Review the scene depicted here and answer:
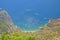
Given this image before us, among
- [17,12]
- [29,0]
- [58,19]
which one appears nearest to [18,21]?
[17,12]

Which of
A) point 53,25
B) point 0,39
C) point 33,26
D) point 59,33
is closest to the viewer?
point 0,39

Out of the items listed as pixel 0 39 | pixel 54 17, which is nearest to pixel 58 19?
pixel 54 17

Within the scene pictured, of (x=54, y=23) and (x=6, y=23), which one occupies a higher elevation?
(x=6, y=23)

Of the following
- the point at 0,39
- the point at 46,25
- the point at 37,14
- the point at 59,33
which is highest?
the point at 37,14

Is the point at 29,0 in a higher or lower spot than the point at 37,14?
higher

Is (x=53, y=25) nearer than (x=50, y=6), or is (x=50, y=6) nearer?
(x=53, y=25)

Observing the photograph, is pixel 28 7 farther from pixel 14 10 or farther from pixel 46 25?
pixel 46 25

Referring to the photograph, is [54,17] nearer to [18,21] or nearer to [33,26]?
[33,26]

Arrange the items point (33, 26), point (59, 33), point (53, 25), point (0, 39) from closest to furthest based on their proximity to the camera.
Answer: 1. point (0, 39)
2. point (59, 33)
3. point (53, 25)
4. point (33, 26)
